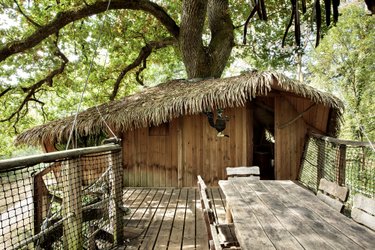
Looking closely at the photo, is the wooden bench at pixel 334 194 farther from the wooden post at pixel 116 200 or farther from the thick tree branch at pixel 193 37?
the thick tree branch at pixel 193 37

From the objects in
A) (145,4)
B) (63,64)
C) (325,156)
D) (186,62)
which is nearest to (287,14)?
(186,62)

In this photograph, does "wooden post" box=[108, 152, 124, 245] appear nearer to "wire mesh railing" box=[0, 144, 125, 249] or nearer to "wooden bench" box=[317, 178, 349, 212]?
"wire mesh railing" box=[0, 144, 125, 249]

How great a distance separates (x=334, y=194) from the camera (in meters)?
2.85

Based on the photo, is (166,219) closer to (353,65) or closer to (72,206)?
(72,206)

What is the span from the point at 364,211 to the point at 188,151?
17.4 feet

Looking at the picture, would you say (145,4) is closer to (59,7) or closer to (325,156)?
(59,7)

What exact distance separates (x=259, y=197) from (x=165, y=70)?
1423 cm

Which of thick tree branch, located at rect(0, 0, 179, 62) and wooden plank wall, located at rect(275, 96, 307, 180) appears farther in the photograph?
wooden plank wall, located at rect(275, 96, 307, 180)

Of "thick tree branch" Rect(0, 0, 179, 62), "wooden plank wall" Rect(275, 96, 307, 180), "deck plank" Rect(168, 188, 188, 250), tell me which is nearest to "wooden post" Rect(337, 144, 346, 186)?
"wooden plank wall" Rect(275, 96, 307, 180)

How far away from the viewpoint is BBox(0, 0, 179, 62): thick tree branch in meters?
6.04

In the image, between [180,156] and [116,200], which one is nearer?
[116,200]

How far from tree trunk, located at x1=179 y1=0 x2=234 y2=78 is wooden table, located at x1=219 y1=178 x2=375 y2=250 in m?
6.27

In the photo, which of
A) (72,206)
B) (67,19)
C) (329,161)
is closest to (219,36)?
(67,19)

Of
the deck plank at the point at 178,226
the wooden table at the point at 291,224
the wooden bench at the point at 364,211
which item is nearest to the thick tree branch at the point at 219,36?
the deck plank at the point at 178,226
